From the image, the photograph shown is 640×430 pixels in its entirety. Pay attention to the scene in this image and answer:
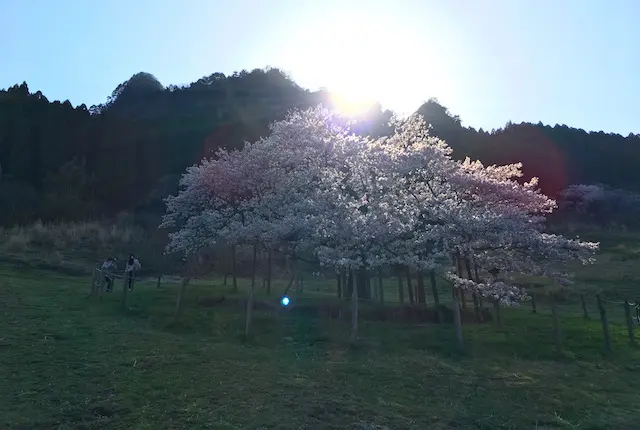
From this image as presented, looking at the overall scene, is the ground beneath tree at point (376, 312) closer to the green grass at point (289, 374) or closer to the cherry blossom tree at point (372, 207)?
the green grass at point (289, 374)

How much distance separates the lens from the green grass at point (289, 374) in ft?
35.8

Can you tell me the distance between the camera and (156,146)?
74.2 meters

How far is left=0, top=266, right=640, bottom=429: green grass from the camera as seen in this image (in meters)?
10.9

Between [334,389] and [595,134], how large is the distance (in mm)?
83953

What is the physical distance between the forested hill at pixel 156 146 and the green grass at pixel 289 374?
38.0 meters

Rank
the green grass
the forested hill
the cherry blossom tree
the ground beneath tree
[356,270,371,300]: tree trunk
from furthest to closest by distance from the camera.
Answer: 1. the forested hill
2. [356,270,371,300]: tree trunk
3. the ground beneath tree
4. the cherry blossom tree
5. the green grass

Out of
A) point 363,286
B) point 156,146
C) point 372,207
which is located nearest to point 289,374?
point 372,207

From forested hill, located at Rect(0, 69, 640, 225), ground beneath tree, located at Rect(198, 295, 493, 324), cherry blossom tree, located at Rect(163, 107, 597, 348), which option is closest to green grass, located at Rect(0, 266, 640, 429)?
ground beneath tree, located at Rect(198, 295, 493, 324)

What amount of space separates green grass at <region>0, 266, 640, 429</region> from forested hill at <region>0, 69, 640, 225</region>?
1496 inches

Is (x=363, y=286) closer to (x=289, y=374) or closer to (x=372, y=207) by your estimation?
(x=372, y=207)

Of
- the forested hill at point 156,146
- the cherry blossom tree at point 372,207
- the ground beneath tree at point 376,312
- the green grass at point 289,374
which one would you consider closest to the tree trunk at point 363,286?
the cherry blossom tree at point 372,207

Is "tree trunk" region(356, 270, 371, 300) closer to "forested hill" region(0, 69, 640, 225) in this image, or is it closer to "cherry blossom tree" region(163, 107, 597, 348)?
"cherry blossom tree" region(163, 107, 597, 348)

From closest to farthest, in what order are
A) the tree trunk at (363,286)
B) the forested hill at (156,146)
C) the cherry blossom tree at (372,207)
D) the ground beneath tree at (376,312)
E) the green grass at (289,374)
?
1. the green grass at (289,374)
2. the cherry blossom tree at (372,207)
3. the ground beneath tree at (376,312)
4. the tree trunk at (363,286)
5. the forested hill at (156,146)

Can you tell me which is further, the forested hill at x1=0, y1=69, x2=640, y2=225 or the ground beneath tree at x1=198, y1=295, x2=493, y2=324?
the forested hill at x1=0, y1=69, x2=640, y2=225
